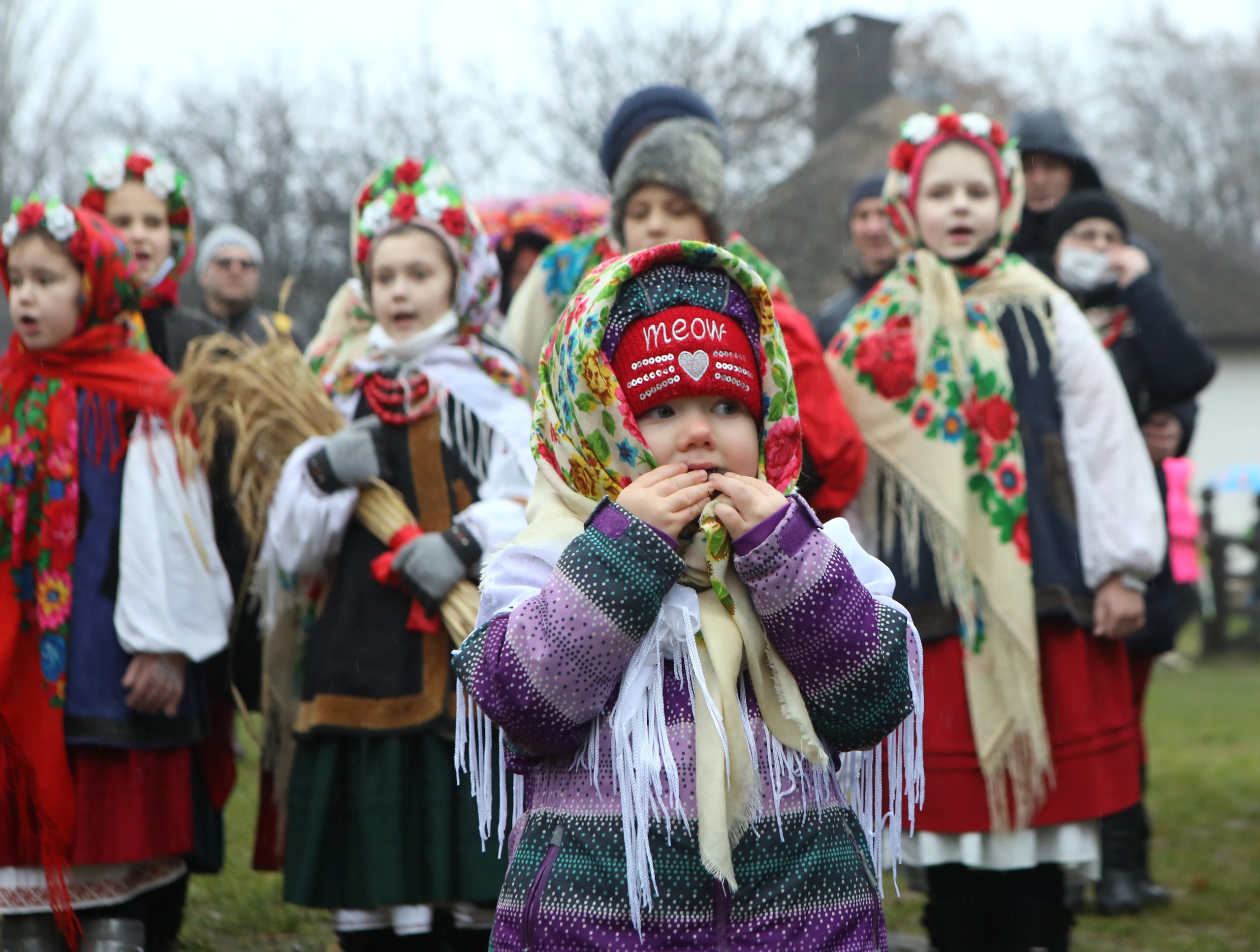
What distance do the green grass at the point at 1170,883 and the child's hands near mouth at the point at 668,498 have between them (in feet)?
9.89

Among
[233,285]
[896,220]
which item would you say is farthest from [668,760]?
[233,285]

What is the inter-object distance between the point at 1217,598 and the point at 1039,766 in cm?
1172

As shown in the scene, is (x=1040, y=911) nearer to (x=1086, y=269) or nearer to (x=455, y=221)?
(x=1086, y=269)

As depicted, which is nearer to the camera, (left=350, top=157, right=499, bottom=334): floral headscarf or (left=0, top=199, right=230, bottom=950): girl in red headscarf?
(left=0, top=199, right=230, bottom=950): girl in red headscarf

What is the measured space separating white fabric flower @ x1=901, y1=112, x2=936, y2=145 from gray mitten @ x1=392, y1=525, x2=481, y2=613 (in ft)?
5.67

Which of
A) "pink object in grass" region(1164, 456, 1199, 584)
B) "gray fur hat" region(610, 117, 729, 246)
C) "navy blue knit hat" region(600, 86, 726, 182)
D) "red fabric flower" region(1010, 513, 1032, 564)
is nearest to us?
"red fabric flower" region(1010, 513, 1032, 564)

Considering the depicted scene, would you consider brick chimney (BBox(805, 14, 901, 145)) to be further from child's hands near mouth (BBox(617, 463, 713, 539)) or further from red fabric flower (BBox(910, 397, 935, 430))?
child's hands near mouth (BBox(617, 463, 713, 539))

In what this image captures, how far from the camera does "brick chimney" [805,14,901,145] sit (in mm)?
17656

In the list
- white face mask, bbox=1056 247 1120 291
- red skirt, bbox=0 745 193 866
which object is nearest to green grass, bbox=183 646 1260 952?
red skirt, bbox=0 745 193 866

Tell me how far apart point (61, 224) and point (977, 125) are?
2.55m

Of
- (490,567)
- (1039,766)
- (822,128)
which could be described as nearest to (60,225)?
(490,567)

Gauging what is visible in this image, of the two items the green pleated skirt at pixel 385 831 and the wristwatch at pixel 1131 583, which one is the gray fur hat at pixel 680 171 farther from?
the green pleated skirt at pixel 385 831

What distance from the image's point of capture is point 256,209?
1708 cm

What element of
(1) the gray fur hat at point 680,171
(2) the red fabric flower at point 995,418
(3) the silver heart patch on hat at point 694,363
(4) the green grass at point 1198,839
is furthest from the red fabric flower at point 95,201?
(3) the silver heart patch on hat at point 694,363
